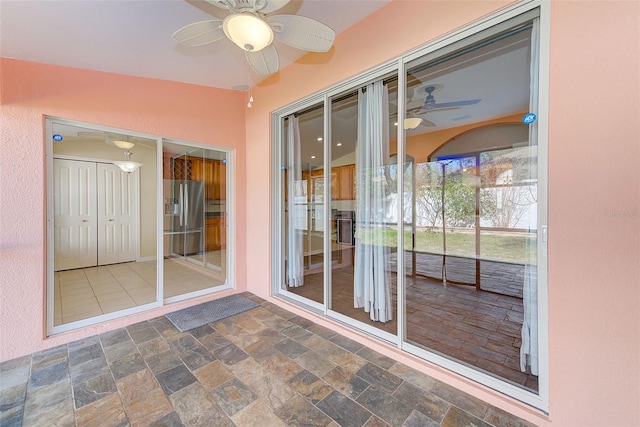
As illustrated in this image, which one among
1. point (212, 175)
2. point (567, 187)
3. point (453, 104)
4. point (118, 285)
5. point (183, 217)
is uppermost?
point (453, 104)

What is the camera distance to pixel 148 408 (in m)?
1.55

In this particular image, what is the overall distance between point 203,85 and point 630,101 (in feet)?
12.6

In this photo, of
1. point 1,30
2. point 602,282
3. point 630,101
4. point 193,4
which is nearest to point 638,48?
point 630,101

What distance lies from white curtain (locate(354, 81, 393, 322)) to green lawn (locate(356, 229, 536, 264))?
0.20m

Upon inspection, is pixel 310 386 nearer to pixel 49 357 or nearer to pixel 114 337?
pixel 114 337

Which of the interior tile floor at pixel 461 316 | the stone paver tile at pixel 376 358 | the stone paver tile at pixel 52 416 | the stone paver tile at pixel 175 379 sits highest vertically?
the interior tile floor at pixel 461 316

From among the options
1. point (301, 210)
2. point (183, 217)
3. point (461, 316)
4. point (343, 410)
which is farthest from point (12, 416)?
point (461, 316)

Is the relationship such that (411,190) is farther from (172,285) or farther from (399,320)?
(172,285)

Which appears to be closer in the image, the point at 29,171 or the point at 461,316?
the point at 29,171

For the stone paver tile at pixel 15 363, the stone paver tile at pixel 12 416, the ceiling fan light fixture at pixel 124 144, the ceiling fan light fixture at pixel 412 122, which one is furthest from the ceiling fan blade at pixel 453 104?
the stone paver tile at pixel 15 363

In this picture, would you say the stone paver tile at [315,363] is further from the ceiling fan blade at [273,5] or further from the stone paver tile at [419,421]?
the ceiling fan blade at [273,5]

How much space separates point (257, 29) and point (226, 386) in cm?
235

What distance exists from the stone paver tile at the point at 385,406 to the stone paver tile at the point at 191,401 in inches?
40.3

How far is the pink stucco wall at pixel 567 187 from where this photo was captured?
3.91 ft
